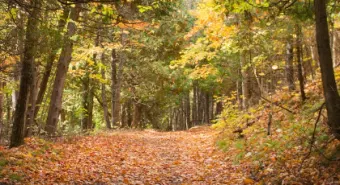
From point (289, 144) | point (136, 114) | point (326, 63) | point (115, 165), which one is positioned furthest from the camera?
point (136, 114)

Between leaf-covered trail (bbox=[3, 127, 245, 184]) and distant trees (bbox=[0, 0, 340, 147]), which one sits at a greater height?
distant trees (bbox=[0, 0, 340, 147])

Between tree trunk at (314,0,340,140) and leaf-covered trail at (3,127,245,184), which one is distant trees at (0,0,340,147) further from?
leaf-covered trail at (3,127,245,184)

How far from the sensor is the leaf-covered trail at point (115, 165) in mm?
7348

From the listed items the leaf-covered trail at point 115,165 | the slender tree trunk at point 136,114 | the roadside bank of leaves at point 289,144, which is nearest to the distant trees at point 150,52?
the slender tree trunk at point 136,114

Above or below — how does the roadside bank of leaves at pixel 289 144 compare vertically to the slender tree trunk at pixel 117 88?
below

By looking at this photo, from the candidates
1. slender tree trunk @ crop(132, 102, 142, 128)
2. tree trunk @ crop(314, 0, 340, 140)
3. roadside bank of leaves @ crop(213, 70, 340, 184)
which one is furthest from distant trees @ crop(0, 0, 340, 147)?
roadside bank of leaves @ crop(213, 70, 340, 184)

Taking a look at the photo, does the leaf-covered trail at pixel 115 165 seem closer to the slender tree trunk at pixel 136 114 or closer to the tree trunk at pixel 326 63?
the tree trunk at pixel 326 63

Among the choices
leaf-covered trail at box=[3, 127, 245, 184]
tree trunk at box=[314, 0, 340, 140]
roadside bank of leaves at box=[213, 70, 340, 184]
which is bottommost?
leaf-covered trail at box=[3, 127, 245, 184]

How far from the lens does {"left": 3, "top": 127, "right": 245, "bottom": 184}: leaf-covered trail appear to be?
735cm

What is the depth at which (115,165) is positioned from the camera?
927 centimetres

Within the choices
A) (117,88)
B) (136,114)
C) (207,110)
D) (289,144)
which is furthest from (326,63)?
(207,110)

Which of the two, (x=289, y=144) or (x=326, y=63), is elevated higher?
(x=326, y=63)

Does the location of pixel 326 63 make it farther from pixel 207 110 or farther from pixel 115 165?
pixel 207 110

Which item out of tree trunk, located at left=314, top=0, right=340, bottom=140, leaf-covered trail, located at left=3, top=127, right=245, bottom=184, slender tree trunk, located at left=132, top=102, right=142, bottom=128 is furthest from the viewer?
slender tree trunk, located at left=132, top=102, right=142, bottom=128
